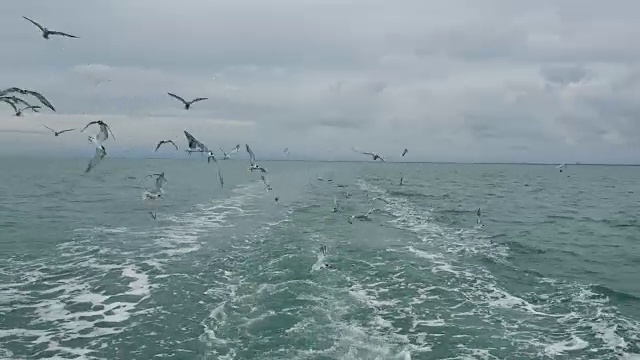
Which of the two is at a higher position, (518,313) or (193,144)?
(193,144)

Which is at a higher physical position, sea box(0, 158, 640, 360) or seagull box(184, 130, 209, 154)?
seagull box(184, 130, 209, 154)

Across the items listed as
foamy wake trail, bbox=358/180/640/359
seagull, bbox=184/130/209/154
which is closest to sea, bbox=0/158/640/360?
foamy wake trail, bbox=358/180/640/359

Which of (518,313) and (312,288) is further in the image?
(312,288)

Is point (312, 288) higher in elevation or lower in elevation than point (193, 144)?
lower

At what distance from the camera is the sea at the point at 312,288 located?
16.6 metres

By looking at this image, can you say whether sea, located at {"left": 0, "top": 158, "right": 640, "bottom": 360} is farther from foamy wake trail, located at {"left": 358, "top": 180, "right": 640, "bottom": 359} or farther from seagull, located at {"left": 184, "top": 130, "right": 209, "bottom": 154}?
seagull, located at {"left": 184, "top": 130, "right": 209, "bottom": 154}

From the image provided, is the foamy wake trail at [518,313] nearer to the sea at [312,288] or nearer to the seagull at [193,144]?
the sea at [312,288]

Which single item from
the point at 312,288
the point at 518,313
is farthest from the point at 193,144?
the point at 518,313

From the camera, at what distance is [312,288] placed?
2259 cm

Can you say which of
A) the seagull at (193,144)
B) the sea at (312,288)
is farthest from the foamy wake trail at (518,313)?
the seagull at (193,144)

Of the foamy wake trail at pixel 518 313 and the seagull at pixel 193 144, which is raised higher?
the seagull at pixel 193 144

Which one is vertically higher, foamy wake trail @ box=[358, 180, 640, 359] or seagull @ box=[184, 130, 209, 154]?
seagull @ box=[184, 130, 209, 154]

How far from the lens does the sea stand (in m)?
16.6

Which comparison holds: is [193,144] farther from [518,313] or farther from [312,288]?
[518,313]
